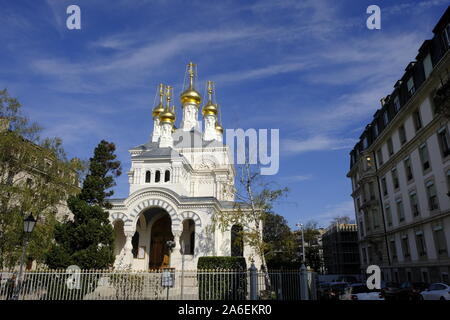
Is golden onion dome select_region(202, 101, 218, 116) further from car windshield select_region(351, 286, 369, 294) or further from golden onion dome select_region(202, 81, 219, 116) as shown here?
car windshield select_region(351, 286, 369, 294)

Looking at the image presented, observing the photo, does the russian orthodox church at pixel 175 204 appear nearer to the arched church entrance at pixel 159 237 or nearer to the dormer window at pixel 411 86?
the arched church entrance at pixel 159 237

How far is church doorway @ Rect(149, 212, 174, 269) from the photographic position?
27547mm

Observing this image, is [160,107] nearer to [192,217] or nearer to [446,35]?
[192,217]

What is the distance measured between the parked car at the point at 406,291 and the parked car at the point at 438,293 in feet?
6.47

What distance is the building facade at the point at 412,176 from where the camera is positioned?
19969 mm

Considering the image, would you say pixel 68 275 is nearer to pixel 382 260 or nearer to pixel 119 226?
pixel 119 226

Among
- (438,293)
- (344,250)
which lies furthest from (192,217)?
(344,250)

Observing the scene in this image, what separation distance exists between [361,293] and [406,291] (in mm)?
3741

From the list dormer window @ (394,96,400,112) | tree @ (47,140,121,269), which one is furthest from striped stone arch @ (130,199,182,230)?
dormer window @ (394,96,400,112)

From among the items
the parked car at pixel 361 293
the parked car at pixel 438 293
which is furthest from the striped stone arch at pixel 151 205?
the parked car at pixel 438 293

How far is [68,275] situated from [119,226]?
13.0 metres

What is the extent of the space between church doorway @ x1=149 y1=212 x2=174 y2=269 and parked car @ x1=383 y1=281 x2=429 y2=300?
1684cm

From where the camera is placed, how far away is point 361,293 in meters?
16.5
